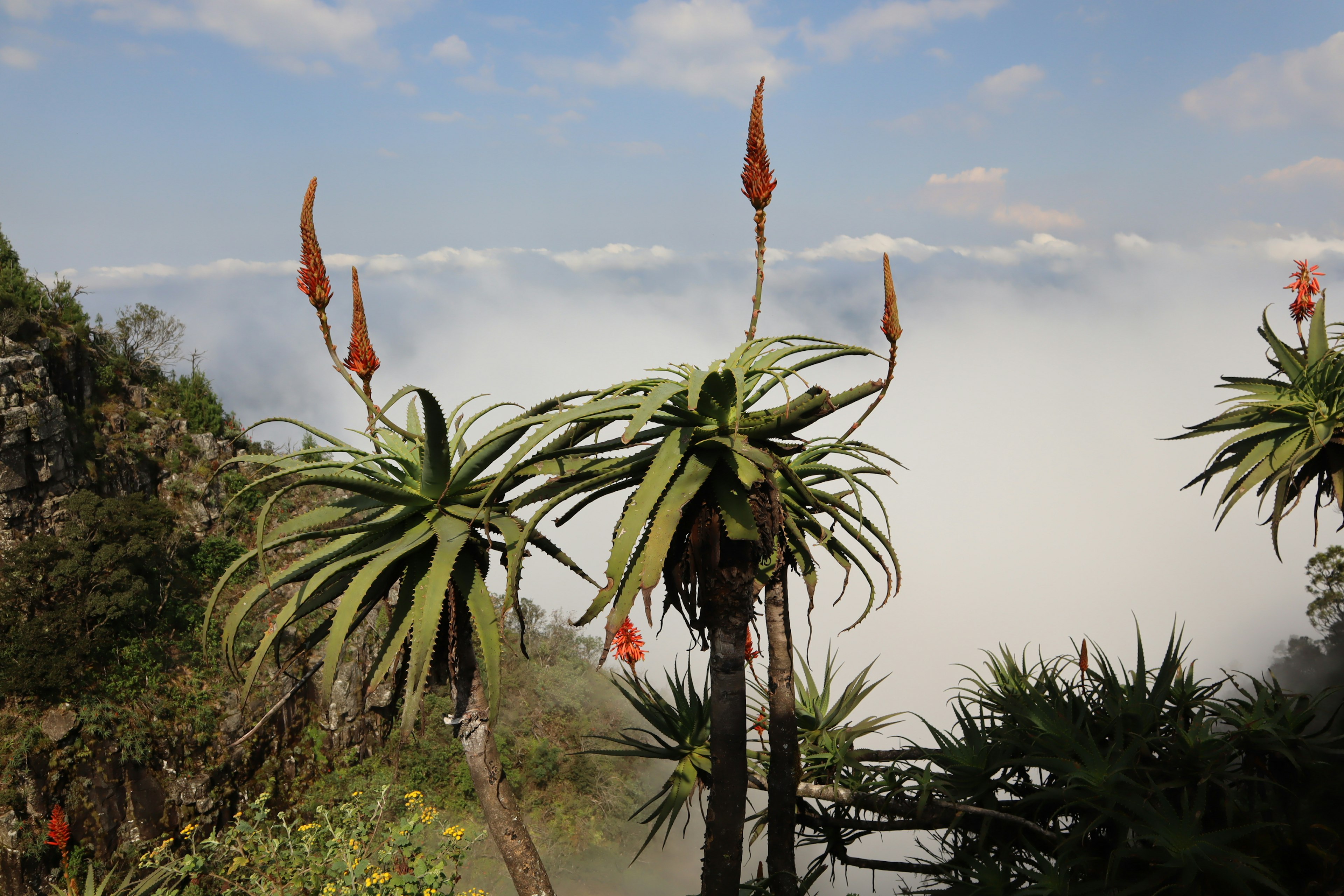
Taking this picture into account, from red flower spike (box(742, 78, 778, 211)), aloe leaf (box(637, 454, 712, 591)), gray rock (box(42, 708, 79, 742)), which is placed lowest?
gray rock (box(42, 708, 79, 742))

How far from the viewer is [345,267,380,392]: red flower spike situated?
4547 millimetres

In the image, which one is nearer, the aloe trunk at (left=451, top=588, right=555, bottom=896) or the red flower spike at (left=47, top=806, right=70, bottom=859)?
the aloe trunk at (left=451, top=588, right=555, bottom=896)

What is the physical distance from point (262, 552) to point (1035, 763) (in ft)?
18.4

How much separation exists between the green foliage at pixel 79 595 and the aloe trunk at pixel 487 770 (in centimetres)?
1835

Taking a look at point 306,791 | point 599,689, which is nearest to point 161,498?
point 306,791

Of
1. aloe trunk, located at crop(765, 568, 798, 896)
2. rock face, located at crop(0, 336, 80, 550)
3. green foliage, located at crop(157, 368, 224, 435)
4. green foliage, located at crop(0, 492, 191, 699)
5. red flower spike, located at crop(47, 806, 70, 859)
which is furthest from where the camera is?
green foliage, located at crop(157, 368, 224, 435)

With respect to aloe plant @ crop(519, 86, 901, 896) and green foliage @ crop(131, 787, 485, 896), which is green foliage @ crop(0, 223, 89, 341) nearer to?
green foliage @ crop(131, 787, 485, 896)

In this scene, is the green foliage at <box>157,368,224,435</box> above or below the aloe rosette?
above

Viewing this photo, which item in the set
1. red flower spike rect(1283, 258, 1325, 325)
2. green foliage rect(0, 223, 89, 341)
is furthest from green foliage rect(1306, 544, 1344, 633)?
green foliage rect(0, 223, 89, 341)

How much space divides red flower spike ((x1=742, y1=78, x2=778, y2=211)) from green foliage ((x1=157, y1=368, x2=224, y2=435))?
95.0ft

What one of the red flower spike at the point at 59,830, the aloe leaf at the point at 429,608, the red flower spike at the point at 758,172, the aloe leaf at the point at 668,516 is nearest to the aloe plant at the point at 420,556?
the aloe leaf at the point at 429,608

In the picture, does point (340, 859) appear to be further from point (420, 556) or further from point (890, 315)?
point (890, 315)

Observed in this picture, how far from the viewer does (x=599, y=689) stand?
29359 mm

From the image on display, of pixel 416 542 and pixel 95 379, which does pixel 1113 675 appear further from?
pixel 95 379
